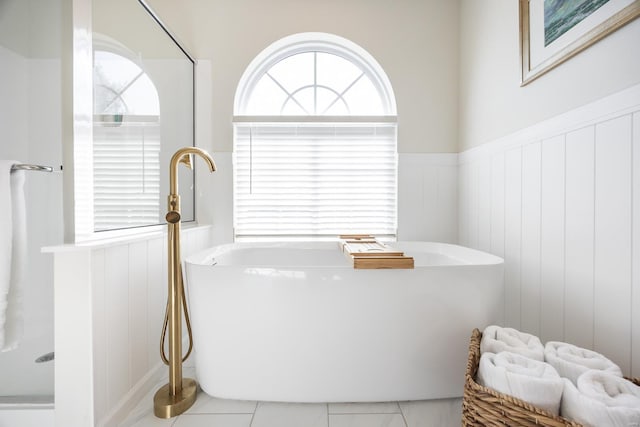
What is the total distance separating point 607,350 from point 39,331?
215 centimetres

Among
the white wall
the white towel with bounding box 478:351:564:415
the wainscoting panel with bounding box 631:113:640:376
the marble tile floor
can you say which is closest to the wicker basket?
the white towel with bounding box 478:351:564:415

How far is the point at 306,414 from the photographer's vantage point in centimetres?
122

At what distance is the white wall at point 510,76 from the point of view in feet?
3.56

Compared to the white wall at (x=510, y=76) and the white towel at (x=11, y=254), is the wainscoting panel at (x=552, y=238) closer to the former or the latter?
the white wall at (x=510, y=76)

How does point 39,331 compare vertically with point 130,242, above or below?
below

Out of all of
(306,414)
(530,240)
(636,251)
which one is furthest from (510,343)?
(306,414)

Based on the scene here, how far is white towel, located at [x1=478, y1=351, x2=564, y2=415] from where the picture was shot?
0.79 metres

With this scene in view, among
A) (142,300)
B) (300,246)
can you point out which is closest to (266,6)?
(300,246)

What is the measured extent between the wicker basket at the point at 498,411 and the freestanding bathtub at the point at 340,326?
0.28 meters

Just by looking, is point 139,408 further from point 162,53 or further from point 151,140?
point 162,53

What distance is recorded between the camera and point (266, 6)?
2.23 meters

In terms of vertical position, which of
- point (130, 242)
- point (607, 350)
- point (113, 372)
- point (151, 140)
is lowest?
point (113, 372)

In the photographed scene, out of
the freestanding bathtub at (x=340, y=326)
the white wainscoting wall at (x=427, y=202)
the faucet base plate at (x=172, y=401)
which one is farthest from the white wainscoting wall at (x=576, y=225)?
the faucet base plate at (x=172, y=401)

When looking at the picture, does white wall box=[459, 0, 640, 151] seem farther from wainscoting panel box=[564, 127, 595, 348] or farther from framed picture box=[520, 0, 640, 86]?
wainscoting panel box=[564, 127, 595, 348]
